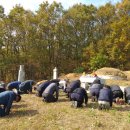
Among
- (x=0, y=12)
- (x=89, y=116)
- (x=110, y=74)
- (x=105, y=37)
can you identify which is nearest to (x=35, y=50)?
(x=0, y=12)

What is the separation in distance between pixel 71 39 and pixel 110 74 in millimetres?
13752

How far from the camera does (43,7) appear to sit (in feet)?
156

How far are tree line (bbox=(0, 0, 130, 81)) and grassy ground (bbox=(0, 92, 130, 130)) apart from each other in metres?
25.0

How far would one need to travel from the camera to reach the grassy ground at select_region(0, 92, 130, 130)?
15.0 metres

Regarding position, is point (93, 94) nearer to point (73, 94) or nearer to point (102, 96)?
point (73, 94)

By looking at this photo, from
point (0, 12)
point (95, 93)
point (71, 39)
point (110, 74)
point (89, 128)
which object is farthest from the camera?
point (71, 39)

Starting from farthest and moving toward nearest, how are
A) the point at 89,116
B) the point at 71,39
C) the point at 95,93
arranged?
1. the point at 71,39
2. the point at 95,93
3. the point at 89,116

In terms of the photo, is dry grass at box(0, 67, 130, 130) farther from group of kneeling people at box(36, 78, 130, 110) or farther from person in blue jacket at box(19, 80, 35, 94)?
person in blue jacket at box(19, 80, 35, 94)

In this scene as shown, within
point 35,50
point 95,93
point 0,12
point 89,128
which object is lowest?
point 89,128

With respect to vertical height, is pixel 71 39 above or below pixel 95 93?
above

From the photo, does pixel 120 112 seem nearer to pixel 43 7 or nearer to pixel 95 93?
pixel 95 93

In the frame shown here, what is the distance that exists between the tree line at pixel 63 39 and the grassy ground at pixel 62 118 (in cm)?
2504

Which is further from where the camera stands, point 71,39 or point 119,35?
point 71,39

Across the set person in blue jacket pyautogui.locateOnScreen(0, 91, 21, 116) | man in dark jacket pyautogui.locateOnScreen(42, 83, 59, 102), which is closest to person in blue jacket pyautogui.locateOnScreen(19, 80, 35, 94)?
man in dark jacket pyautogui.locateOnScreen(42, 83, 59, 102)
